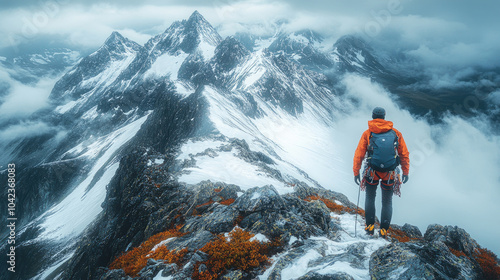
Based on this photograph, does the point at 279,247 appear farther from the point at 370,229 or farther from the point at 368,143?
the point at 368,143

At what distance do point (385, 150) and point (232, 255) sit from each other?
6836 millimetres

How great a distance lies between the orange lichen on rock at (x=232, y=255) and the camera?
836 cm

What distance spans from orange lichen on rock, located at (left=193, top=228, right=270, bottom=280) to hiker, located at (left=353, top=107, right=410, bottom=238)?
4914 mm

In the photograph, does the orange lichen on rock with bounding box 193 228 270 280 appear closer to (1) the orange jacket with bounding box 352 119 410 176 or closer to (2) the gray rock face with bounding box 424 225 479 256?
(1) the orange jacket with bounding box 352 119 410 176

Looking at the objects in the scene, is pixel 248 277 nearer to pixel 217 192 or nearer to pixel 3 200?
pixel 217 192

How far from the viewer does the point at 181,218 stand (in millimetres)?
15391

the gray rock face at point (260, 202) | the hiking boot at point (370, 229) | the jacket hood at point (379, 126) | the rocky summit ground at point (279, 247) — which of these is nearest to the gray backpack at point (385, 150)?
the jacket hood at point (379, 126)

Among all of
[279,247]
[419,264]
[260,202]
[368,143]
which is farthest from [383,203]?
[260,202]

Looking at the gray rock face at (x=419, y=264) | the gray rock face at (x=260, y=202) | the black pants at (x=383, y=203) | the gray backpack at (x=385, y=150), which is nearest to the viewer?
the gray rock face at (x=419, y=264)

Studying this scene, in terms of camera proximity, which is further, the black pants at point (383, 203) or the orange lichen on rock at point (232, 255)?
the black pants at point (383, 203)

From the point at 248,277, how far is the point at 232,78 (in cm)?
19736

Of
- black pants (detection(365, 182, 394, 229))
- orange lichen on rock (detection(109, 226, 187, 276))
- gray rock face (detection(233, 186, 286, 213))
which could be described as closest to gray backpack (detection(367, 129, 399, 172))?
black pants (detection(365, 182, 394, 229))

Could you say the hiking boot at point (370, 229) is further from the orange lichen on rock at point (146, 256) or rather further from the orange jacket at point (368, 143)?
the orange lichen on rock at point (146, 256)

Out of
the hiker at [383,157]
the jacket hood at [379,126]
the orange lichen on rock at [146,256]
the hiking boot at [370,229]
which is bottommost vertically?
the hiking boot at [370,229]
